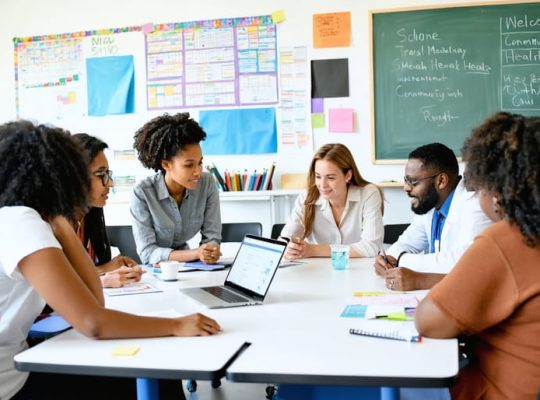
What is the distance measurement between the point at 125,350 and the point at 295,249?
135cm

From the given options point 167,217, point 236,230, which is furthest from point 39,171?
point 236,230

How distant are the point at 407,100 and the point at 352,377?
328 centimetres

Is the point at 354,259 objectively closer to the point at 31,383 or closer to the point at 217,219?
the point at 217,219

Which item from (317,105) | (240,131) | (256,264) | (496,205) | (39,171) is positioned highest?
(317,105)

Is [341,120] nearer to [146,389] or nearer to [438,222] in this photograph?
[438,222]

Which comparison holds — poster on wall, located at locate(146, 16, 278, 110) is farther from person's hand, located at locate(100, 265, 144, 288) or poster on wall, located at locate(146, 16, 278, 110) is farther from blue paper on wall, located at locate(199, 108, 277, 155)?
person's hand, located at locate(100, 265, 144, 288)

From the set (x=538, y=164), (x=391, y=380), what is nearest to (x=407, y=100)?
(x=538, y=164)

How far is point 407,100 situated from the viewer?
4234mm

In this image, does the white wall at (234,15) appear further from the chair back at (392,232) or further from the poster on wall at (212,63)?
the chair back at (392,232)

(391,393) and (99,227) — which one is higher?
(99,227)

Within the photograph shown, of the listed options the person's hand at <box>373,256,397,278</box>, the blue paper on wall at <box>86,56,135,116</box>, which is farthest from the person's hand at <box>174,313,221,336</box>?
the blue paper on wall at <box>86,56,135,116</box>

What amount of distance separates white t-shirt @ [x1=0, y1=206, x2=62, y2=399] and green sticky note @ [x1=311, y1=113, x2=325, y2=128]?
302 cm

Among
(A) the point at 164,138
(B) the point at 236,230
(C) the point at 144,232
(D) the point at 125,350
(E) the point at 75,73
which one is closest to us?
(D) the point at 125,350

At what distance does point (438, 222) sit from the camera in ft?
8.62
